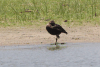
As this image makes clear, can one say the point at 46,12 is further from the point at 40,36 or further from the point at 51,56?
the point at 51,56

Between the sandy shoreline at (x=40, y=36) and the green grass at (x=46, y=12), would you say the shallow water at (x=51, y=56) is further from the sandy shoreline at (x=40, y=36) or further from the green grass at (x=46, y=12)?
the green grass at (x=46, y=12)

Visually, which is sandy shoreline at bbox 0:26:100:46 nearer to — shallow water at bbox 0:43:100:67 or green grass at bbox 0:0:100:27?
shallow water at bbox 0:43:100:67

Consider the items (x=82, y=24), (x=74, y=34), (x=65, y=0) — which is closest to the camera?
(x=74, y=34)

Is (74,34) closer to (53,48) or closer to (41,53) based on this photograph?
(53,48)

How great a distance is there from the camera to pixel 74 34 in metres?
11.4

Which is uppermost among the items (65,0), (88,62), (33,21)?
(65,0)

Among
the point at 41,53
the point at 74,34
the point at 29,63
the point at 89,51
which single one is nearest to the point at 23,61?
the point at 29,63

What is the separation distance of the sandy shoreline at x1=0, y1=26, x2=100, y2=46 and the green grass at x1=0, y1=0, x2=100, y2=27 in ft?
3.15

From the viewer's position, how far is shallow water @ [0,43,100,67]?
25.7 feet

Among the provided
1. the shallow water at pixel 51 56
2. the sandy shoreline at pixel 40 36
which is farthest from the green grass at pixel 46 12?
the shallow water at pixel 51 56

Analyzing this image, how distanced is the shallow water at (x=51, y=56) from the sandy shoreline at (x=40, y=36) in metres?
0.64

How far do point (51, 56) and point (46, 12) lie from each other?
19.1 feet

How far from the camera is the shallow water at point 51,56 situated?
25.7 ft

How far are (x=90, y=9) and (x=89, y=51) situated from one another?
5699 millimetres
